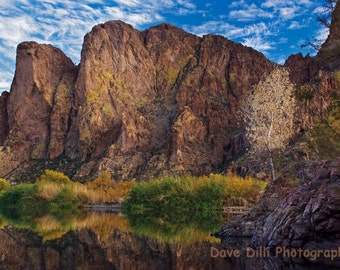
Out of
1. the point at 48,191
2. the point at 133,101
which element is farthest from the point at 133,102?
the point at 48,191

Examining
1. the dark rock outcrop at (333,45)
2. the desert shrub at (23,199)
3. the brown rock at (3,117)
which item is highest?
the brown rock at (3,117)

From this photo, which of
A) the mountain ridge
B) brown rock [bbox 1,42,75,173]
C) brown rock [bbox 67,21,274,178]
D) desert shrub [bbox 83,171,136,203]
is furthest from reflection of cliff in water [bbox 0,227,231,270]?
brown rock [bbox 1,42,75,173]

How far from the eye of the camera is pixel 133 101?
146 m

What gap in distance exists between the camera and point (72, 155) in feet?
439

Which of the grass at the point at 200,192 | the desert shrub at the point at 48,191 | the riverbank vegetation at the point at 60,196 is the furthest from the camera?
the desert shrub at the point at 48,191

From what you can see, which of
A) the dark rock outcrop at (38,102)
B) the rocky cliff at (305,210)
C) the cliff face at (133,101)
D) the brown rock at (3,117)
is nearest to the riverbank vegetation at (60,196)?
the cliff face at (133,101)

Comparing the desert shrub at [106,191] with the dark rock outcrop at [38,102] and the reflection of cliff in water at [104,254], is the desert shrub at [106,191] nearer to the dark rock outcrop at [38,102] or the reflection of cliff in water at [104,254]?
the reflection of cliff in water at [104,254]

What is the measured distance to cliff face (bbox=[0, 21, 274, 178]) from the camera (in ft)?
391

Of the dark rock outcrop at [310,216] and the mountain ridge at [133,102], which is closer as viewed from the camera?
the dark rock outcrop at [310,216]

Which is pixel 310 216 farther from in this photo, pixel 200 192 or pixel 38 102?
pixel 38 102

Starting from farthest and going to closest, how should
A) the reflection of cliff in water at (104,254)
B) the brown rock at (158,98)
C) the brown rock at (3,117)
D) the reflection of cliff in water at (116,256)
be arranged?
→ 1. the brown rock at (3,117)
2. the brown rock at (158,98)
3. the reflection of cliff in water at (104,254)
4. the reflection of cliff in water at (116,256)

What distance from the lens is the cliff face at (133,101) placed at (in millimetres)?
119188

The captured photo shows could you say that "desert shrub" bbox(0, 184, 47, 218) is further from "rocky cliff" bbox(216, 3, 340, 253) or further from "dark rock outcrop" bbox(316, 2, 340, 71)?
"dark rock outcrop" bbox(316, 2, 340, 71)

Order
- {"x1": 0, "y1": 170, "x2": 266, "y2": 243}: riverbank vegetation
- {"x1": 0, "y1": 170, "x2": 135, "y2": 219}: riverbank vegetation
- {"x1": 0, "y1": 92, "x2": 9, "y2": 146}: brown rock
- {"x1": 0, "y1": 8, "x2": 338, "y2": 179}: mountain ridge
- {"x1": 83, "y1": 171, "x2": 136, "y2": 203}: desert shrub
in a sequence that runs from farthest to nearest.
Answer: {"x1": 0, "y1": 92, "x2": 9, "y2": 146}: brown rock → {"x1": 0, "y1": 8, "x2": 338, "y2": 179}: mountain ridge → {"x1": 83, "y1": 171, "x2": 136, "y2": 203}: desert shrub → {"x1": 0, "y1": 170, "x2": 135, "y2": 219}: riverbank vegetation → {"x1": 0, "y1": 170, "x2": 266, "y2": 243}: riverbank vegetation
